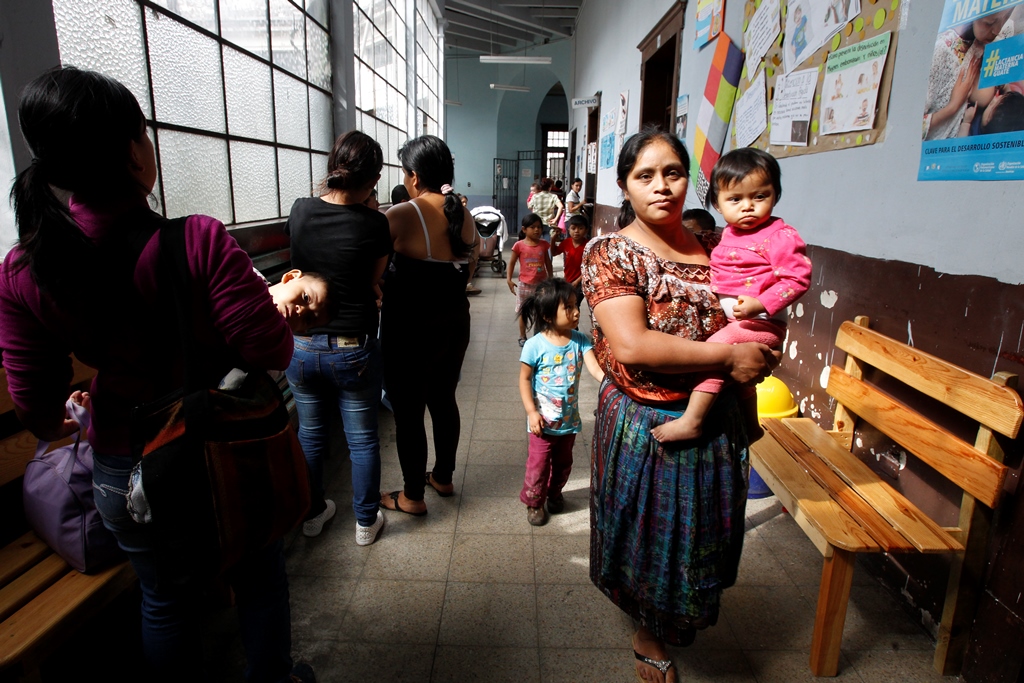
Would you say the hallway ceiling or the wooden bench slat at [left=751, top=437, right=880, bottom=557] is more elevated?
the hallway ceiling

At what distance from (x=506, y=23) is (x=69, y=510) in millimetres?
14091

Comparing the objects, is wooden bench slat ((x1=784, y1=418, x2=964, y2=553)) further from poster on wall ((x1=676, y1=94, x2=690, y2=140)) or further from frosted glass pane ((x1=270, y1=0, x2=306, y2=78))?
frosted glass pane ((x1=270, y1=0, x2=306, y2=78))

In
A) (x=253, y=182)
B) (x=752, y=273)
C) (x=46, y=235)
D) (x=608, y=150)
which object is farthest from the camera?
(x=608, y=150)

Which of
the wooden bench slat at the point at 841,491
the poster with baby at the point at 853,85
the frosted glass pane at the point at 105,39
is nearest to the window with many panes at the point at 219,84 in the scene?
the frosted glass pane at the point at 105,39

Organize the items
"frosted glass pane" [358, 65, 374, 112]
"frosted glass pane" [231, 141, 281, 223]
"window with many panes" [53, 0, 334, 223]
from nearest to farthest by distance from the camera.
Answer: "window with many panes" [53, 0, 334, 223]
"frosted glass pane" [231, 141, 281, 223]
"frosted glass pane" [358, 65, 374, 112]

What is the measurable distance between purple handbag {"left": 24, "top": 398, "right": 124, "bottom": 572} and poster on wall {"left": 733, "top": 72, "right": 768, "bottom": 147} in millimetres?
3199

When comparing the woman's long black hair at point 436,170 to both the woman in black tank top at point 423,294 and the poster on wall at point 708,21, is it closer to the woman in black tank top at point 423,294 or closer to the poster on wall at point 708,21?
the woman in black tank top at point 423,294

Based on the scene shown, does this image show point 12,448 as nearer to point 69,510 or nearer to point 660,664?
point 69,510

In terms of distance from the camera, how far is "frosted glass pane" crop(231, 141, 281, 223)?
2826mm

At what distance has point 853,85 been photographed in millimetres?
2242

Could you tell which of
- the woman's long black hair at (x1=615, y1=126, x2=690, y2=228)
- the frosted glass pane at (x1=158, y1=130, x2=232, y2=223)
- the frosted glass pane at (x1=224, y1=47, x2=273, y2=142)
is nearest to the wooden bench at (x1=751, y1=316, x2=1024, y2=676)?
the woman's long black hair at (x1=615, y1=126, x2=690, y2=228)

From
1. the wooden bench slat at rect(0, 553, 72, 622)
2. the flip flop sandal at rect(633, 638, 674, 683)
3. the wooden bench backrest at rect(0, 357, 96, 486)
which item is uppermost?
the wooden bench backrest at rect(0, 357, 96, 486)

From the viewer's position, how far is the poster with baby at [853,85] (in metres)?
2.10

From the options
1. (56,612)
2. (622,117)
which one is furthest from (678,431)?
(622,117)
